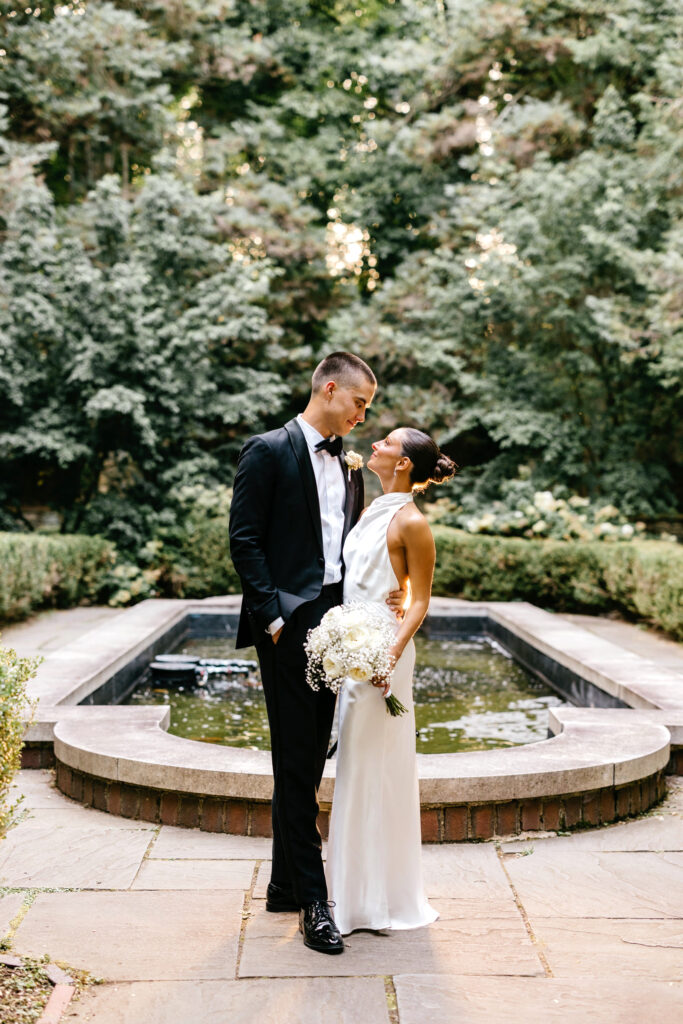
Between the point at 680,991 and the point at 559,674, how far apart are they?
4.60 meters

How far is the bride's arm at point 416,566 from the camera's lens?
3.13 meters

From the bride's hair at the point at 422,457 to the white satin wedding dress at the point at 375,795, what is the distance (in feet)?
0.38

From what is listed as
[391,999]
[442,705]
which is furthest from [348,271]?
[391,999]

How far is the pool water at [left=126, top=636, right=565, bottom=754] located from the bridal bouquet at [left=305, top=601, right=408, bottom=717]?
269cm

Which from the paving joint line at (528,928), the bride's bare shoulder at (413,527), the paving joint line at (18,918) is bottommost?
the paving joint line at (528,928)

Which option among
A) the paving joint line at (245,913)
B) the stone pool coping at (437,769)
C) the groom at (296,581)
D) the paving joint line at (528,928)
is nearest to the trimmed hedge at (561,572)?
the stone pool coping at (437,769)

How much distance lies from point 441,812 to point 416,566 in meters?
1.46

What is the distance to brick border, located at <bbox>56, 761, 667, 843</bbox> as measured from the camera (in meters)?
4.07

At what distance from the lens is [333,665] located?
2.92m

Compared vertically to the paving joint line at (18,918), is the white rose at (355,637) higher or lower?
higher

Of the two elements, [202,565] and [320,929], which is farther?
[202,565]

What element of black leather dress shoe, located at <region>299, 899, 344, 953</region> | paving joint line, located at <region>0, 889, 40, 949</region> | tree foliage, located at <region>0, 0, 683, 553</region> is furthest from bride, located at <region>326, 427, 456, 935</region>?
tree foliage, located at <region>0, 0, 683, 553</region>

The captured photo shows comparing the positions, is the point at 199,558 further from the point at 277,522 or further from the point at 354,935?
the point at 354,935

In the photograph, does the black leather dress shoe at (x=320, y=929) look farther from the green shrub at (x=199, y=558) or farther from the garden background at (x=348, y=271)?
Answer: the green shrub at (x=199, y=558)
